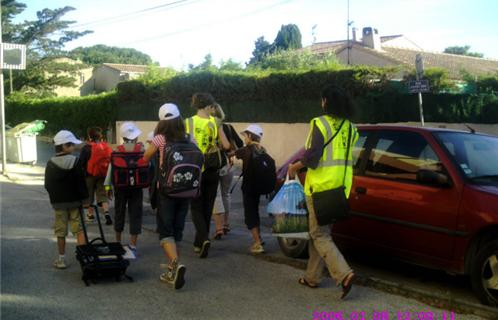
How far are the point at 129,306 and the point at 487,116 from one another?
13.1 m

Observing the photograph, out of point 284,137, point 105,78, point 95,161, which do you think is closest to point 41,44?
point 105,78

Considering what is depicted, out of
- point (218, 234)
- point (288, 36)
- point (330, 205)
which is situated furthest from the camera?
point (288, 36)

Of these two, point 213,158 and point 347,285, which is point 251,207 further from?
point 347,285

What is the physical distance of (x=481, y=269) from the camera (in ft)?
16.0

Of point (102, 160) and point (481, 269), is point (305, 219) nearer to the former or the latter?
point (481, 269)

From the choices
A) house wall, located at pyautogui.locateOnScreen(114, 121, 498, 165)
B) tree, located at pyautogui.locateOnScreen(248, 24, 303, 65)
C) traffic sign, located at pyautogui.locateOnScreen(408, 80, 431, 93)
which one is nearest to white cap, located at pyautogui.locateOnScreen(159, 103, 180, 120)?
traffic sign, located at pyautogui.locateOnScreen(408, 80, 431, 93)

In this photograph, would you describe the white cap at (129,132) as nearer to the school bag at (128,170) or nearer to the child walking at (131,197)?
the child walking at (131,197)

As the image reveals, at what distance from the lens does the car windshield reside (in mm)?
5288

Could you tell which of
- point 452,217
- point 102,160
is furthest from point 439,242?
point 102,160

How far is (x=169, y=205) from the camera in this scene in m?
5.58

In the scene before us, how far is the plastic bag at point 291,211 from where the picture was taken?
5.57 meters

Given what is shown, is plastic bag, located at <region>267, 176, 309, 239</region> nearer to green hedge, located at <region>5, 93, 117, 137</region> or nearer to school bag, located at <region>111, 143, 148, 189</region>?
school bag, located at <region>111, 143, 148, 189</region>

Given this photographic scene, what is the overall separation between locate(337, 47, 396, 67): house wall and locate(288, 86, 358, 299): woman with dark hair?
28859 mm

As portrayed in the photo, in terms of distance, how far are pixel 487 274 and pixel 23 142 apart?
647 inches
